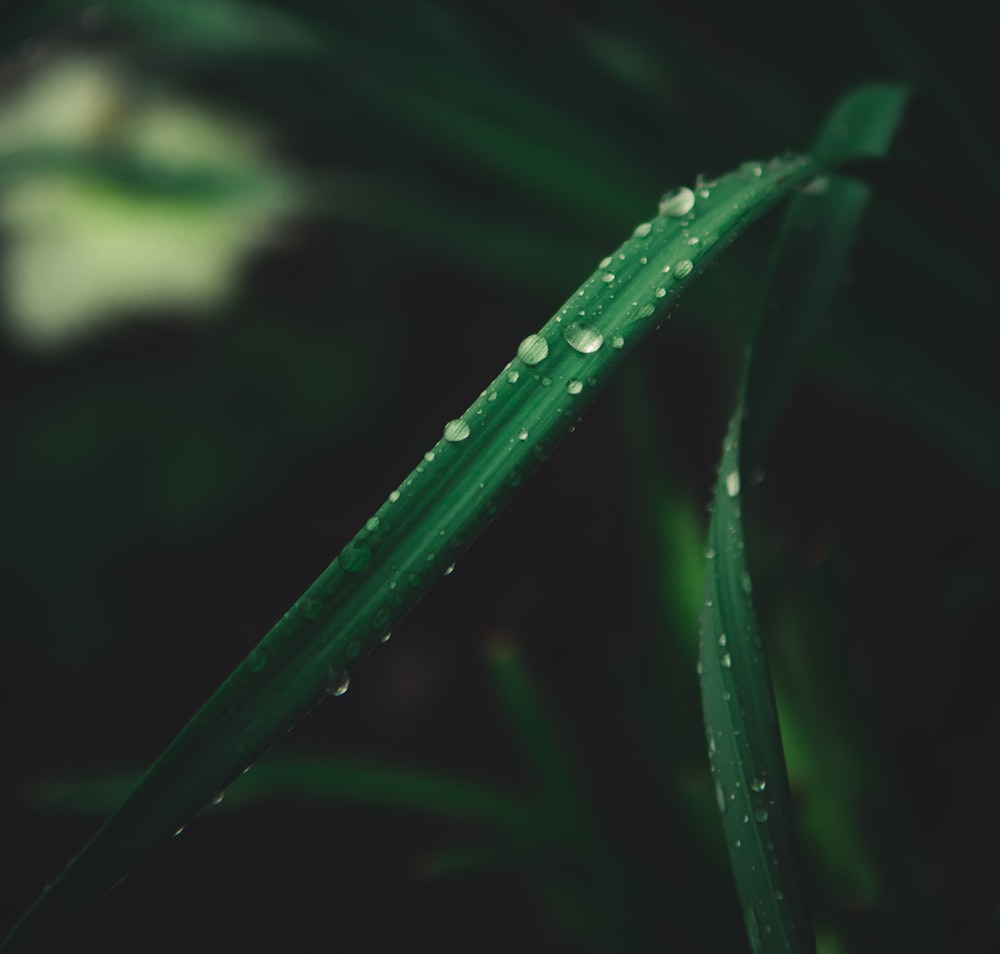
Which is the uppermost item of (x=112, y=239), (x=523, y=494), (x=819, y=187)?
(x=112, y=239)

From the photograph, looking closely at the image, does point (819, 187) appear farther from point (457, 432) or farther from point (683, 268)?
point (457, 432)

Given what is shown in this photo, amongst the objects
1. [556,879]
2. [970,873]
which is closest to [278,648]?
[556,879]

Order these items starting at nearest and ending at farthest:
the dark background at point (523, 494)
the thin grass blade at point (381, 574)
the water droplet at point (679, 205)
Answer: the thin grass blade at point (381, 574)
the water droplet at point (679, 205)
the dark background at point (523, 494)

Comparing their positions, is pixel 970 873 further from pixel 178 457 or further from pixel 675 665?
pixel 178 457

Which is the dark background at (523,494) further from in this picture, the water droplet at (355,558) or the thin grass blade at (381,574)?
the water droplet at (355,558)

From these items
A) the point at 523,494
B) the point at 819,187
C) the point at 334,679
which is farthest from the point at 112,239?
the point at 334,679

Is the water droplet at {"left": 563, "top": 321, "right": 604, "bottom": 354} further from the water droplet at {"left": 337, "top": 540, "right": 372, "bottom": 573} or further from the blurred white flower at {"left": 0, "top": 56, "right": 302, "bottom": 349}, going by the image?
the blurred white flower at {"left": 0, "top": 56, "right": 302, "bottom": 349}

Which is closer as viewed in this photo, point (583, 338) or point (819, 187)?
point (583, 338)

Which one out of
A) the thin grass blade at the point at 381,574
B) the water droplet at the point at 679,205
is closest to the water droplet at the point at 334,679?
the thin grass blade at the point at 381,574
